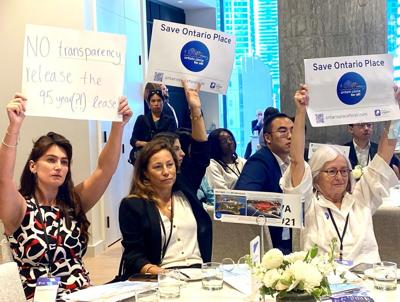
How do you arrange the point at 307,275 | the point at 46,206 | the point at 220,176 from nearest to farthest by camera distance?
the point at 307,275 < the point at 46,206 < the point at 220,176

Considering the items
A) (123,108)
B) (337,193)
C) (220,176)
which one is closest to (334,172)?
(337,193)

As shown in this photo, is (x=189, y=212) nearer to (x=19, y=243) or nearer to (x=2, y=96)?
(x=19, y=243)

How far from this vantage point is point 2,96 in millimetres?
5555

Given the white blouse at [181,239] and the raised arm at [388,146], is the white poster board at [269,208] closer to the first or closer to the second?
the white blouse at [181,239]

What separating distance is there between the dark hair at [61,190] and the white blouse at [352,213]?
3.24 feet

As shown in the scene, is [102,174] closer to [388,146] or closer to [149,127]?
[388,146]

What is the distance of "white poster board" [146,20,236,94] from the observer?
2.91 m

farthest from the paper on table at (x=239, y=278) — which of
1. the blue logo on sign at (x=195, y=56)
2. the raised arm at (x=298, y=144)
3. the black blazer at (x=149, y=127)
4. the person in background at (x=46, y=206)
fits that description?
the black blazer at (x=149, y=127)

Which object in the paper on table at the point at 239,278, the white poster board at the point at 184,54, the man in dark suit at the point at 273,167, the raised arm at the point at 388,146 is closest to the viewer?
the paper on table at the point at 239,278

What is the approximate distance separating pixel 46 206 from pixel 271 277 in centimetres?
129

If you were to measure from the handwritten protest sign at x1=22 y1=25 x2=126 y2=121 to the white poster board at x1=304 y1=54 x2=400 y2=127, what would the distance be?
937 millimetres

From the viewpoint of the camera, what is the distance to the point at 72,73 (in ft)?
7.81

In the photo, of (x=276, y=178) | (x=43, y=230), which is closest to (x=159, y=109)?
(x=276, y=178)

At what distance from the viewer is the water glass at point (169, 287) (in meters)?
1.91
